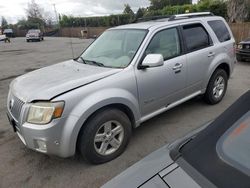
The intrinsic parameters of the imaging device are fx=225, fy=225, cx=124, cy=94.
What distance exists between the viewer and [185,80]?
3812 millimetres

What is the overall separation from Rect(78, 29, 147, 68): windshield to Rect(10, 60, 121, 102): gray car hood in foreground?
0.73 ft

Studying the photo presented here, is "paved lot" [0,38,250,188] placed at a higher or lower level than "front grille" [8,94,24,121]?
lower

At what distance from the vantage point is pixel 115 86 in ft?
Answer: 9.49

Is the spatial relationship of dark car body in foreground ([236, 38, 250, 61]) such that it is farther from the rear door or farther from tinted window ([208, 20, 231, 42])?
the rear door

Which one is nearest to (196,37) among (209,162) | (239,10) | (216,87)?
(216,87)

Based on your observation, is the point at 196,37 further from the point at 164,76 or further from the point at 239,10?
the point at 239,10

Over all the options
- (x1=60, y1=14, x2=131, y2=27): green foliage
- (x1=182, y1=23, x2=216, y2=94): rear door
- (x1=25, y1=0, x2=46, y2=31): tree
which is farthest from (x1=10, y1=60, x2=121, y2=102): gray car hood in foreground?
(x1=25, y1=0, x2=46, y2=31): tree

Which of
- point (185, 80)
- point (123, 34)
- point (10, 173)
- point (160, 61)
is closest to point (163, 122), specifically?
point (185, 80)

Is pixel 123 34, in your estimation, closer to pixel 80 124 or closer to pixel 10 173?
pixel 80 124

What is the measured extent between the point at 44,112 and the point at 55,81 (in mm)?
504

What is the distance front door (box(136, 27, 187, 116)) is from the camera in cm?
323

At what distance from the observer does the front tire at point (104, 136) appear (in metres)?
2.72

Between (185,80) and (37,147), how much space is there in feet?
8.23

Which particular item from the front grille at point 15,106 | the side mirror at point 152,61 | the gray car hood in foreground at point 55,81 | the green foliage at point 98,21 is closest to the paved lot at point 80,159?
the front grille at point 15,106
